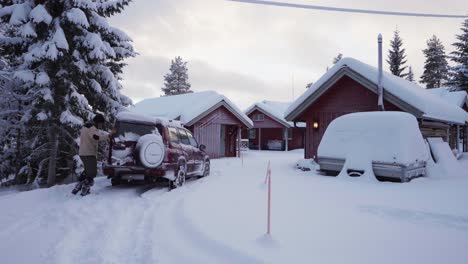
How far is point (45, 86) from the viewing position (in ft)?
31.0

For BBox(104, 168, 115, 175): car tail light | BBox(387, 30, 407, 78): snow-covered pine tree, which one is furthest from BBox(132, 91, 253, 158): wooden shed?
BBox(387, 30, 407, 78): snow-covered pine tree

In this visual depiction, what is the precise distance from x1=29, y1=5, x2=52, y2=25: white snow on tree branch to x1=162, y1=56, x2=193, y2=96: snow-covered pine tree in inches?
1780

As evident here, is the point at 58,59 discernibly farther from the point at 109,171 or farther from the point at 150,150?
the point at 150,150

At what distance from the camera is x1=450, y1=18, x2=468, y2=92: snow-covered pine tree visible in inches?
1341

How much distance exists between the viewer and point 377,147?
9734mm

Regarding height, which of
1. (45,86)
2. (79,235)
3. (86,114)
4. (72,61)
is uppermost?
(72,61)

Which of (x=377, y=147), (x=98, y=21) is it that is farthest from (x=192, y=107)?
(x=377, y=147)

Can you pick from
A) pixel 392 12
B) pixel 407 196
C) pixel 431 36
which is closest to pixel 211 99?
pixel 392 12

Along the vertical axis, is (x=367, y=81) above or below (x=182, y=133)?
above

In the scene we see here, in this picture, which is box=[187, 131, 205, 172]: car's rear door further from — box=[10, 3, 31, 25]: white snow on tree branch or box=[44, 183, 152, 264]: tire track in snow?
box=[10, 3, 31, 25]: white snow on tree branch

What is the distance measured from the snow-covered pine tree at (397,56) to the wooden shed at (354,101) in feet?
122

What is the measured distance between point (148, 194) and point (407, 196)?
6.75 metres

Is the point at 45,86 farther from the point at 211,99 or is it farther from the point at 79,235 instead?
the point at 211,99

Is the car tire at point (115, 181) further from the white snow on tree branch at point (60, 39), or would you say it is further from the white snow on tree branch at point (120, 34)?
the white snow on tree branch at point (120, 34)
